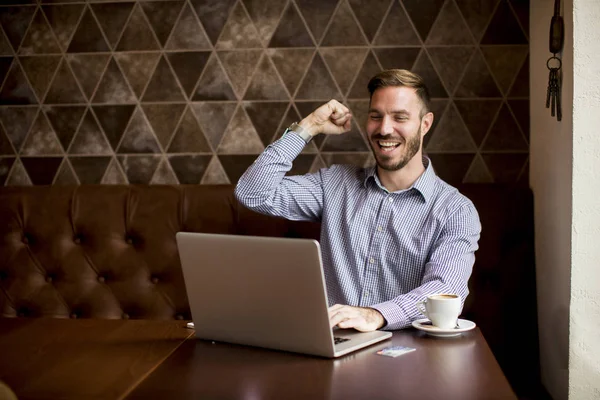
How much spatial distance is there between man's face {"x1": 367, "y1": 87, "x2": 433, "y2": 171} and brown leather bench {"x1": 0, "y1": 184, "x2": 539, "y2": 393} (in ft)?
0.98

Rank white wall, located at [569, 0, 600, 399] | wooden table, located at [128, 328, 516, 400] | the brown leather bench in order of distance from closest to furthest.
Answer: wooden table, located at [128, 328, 516, 400], white wall, located at [569, 0, 600, 399], the brown leather bench

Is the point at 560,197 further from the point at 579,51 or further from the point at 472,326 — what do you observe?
the point at 472,326

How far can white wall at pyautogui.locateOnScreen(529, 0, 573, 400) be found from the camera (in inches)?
66.8

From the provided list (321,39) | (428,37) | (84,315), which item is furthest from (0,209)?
(428,37)

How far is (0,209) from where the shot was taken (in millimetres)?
2252

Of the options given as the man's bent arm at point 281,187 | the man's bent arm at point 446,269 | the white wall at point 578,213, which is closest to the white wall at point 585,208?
the white wall at point 578,213

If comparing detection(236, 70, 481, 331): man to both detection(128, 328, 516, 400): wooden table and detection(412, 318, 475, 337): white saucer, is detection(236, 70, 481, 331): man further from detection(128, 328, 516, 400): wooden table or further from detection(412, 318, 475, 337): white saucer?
detection(128, 328, 516, 400): wooden table

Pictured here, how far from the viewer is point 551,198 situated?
1.86 metres

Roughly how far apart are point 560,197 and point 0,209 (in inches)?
66.6

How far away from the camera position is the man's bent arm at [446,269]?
4.74 ft

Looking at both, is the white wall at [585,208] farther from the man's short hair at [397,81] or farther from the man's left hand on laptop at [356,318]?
the man's left hand on laptop at [356,318]

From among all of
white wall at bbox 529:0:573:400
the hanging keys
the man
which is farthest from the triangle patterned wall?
the hanging keys

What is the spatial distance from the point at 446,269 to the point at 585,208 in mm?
359

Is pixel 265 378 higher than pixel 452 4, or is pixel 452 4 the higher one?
pixel 452 4
